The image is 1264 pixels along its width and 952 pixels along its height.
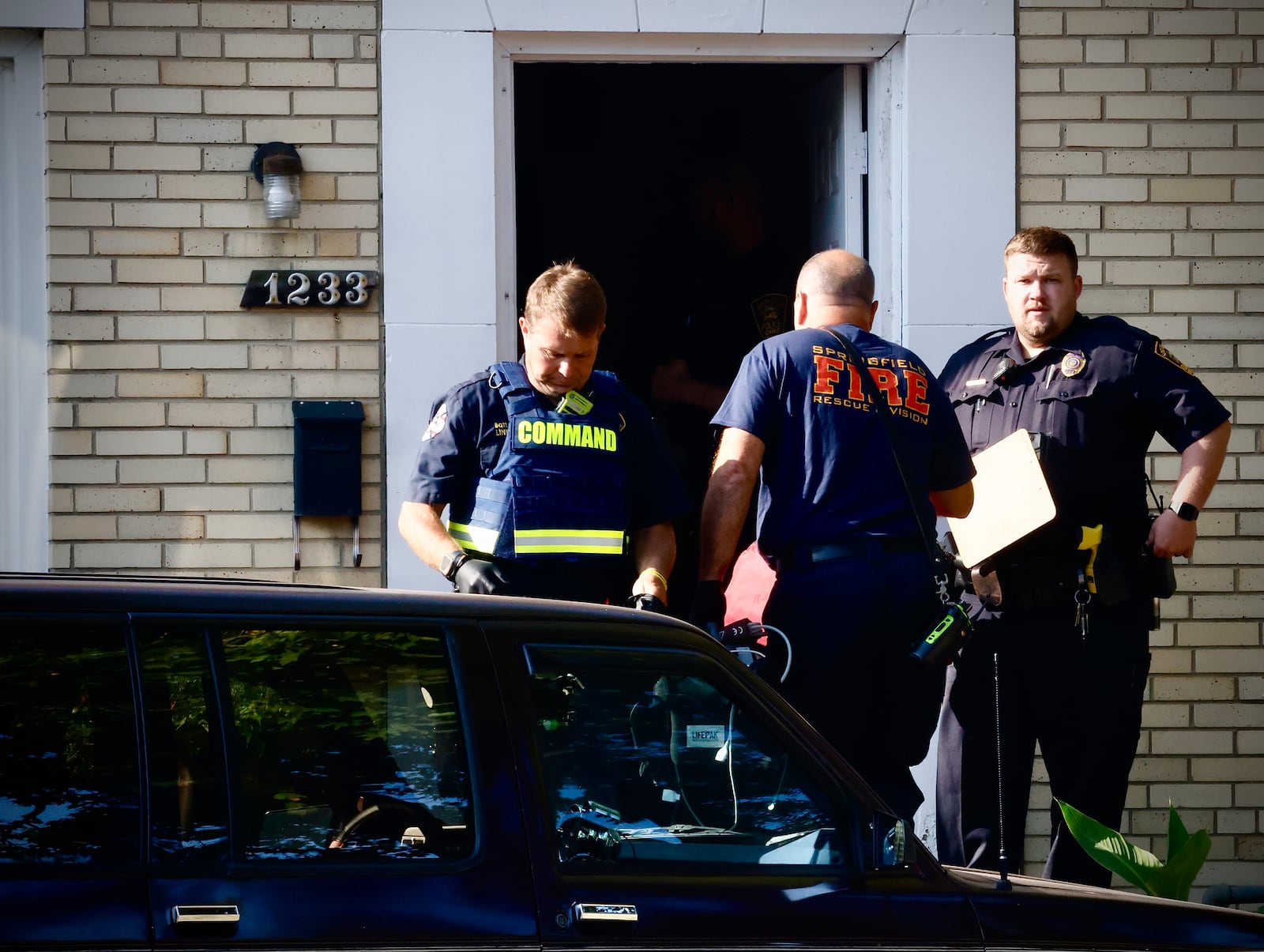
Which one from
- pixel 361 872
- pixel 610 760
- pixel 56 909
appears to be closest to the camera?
pixel 56 909

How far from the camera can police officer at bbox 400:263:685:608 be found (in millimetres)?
4039

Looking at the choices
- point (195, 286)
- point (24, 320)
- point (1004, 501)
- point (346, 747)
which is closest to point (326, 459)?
point (195, 286)

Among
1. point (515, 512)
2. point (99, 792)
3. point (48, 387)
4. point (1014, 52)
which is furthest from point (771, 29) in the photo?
point (99, 792)

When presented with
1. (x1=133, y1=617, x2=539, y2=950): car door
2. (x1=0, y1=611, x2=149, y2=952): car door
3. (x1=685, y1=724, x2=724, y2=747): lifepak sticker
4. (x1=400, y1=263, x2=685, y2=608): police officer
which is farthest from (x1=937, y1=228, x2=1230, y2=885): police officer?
(x1=0, y1=611, x2=149, y2=952): car door

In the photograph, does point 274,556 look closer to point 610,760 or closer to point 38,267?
point 38,267

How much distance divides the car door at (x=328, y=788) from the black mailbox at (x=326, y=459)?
2.90 meters

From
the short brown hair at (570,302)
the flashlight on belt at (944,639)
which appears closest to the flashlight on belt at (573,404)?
the short brown hair at (570,302)

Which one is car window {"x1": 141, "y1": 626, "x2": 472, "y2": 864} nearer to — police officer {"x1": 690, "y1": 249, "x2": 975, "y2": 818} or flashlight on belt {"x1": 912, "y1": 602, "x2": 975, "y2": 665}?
police officer {"x1": 690, "y1": 249, "x2": 975, "y2": 818}

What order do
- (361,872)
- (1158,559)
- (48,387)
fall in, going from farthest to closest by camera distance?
1. (48,387)
2. (1158,559)
3. (361,872)

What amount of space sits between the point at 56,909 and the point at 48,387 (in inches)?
140

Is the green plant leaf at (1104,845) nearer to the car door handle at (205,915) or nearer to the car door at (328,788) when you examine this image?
the car door at (328,788)

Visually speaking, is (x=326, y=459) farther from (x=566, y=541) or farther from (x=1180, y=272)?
(x=1180, y=272)

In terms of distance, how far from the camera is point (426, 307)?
214 inches

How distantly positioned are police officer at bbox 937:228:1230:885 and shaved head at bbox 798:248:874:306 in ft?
2.02
